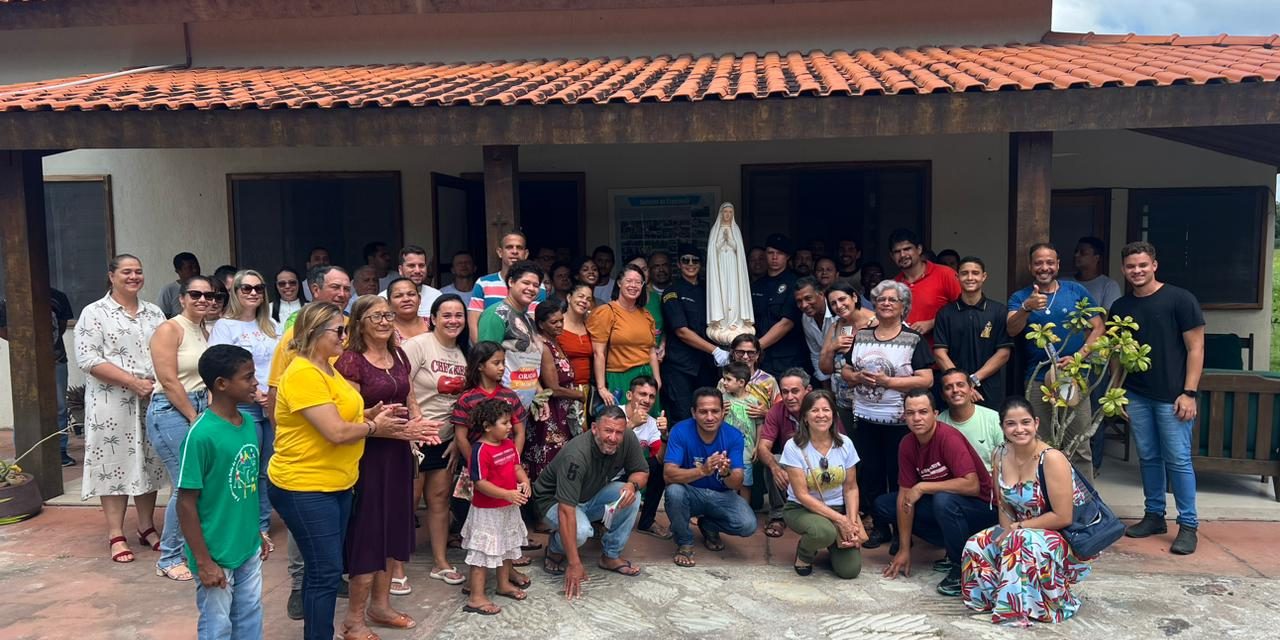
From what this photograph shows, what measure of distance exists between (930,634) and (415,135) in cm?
403

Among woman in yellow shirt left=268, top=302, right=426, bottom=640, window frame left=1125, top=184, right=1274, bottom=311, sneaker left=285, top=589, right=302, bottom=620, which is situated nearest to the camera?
woman in yellow shirt left=268, top=302, right=426, bottom=640

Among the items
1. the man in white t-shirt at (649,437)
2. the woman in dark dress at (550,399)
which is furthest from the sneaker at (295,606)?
the man in white t-shirt at (649,437)

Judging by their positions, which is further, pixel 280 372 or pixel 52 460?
pixel 52 460

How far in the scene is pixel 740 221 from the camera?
309 inches

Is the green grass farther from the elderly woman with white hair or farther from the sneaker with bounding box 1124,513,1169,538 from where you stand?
the elderly woman with white hair

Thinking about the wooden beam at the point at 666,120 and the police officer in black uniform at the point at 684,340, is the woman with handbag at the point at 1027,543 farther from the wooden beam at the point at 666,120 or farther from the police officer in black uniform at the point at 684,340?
the police officer in black uniform at the point at 684,340

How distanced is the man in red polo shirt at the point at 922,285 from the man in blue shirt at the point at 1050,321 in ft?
1.23

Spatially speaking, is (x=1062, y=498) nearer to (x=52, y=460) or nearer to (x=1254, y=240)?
(x=1254, y=240)

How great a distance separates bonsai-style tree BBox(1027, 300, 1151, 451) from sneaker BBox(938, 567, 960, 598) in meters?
1.01

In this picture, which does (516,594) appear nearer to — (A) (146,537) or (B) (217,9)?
(A) (146,537)

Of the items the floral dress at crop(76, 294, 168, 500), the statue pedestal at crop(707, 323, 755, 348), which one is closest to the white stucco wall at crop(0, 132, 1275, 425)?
the statue pedestal at crop(707, 323, 755, 348)

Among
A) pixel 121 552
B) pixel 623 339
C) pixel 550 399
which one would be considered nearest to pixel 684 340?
pixel 623 339

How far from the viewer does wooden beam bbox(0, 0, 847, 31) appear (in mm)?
8047

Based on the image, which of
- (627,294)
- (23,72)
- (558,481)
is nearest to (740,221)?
(627,294)
